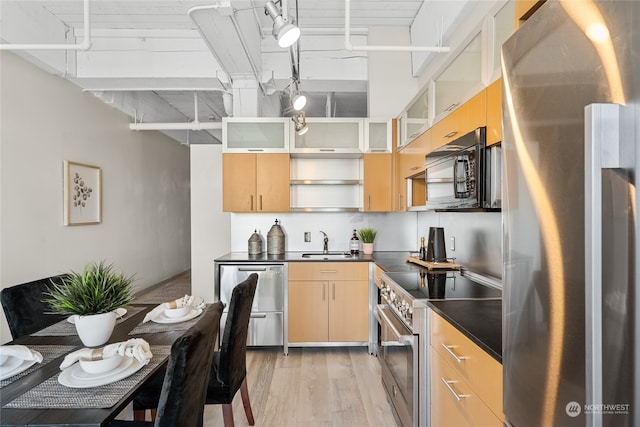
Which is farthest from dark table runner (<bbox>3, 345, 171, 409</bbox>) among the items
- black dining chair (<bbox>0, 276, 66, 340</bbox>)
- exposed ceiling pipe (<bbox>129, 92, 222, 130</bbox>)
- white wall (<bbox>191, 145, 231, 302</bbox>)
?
exposed ceiling pipe (<bbox>129, 92, 222, 130</bbox>)

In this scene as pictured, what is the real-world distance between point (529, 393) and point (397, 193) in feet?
9.70

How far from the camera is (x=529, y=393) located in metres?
0.86

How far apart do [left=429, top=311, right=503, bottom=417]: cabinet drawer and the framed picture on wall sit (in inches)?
167

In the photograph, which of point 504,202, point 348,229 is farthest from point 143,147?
point 504,202

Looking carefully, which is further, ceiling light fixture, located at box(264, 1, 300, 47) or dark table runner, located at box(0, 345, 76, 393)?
ceiling light fixture, located at box(264, 1, 300, 47)

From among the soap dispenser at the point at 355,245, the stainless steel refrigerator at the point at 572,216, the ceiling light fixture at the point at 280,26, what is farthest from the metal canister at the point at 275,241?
the stainless steel refrigerator at the point at 572,216

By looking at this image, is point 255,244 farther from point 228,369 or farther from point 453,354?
point 453,354

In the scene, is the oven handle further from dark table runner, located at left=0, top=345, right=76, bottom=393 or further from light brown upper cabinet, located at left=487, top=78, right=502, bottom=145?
dark table runner, located at left=0, top=345, right=76, bottom=393

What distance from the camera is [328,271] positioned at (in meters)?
3.44

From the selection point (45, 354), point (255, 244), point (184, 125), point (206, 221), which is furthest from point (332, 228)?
point (45, 354)

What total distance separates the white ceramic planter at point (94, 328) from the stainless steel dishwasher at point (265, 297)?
71.2 inches

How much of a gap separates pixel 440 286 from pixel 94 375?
5.67 ft

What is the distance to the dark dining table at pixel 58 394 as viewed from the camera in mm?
1049

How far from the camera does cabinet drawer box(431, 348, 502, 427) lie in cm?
122
